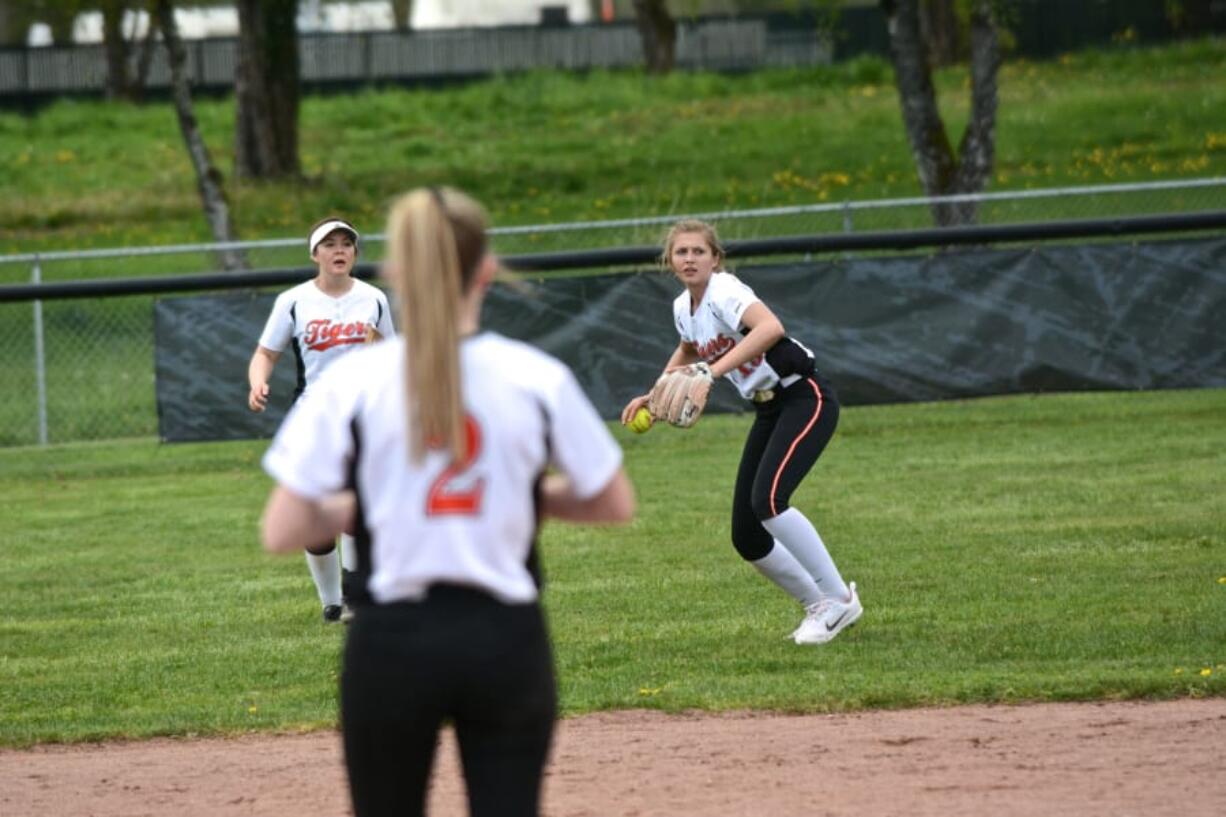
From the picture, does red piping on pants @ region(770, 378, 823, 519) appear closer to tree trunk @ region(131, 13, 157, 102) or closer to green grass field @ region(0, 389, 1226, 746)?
green grass field @ region(0, 389, 1226, 746)

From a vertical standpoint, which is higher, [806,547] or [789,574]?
[806,547]

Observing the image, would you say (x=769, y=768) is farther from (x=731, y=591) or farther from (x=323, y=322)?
(x=323, y=322)

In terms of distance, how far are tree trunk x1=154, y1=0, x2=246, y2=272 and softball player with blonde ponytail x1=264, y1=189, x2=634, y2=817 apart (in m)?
18.6

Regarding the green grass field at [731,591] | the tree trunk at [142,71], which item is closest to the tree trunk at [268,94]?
the tree trunk at [142,71]

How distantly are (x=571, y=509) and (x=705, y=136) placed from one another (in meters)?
30.6

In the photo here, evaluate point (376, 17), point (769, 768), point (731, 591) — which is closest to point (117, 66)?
point (376, 17)

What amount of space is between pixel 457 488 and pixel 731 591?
6.75 meters

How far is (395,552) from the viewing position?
3.52 m

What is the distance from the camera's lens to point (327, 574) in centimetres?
964

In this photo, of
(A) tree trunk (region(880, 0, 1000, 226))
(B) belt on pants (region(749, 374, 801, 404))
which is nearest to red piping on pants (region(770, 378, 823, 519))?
(B) belt on pants (region(749, 374, 801, 404))

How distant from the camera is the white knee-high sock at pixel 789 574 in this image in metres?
8.58

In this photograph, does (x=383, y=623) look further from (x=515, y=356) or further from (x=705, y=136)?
(x=705, y=136)

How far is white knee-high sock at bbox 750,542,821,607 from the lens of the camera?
8.58 metres

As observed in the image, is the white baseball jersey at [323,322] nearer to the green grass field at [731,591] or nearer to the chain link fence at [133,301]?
the green grass field at [731,591]
